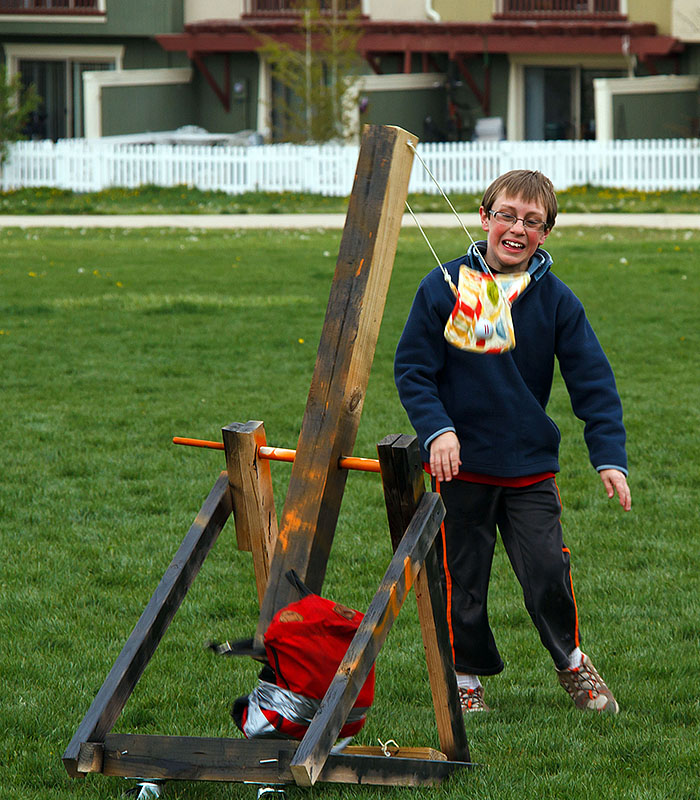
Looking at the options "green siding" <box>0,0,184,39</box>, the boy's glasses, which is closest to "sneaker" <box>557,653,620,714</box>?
the boy's glasses

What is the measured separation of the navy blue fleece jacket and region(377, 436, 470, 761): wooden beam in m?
0.43

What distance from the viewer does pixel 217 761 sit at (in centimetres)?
282

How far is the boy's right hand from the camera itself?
124 inches

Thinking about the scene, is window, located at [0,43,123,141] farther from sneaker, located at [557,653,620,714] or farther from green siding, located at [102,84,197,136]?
sneaker, located at [557,653,620,714]

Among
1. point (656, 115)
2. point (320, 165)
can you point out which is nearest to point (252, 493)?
point (320, 165)

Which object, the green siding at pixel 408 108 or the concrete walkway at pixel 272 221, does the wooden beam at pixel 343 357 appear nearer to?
the concrete walkway at pixel 272 221

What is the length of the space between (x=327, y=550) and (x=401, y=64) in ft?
85.4

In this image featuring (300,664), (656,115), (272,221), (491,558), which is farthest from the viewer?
(656,115)

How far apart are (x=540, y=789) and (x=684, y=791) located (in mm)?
359

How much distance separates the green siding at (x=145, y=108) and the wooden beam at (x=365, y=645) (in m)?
25.9

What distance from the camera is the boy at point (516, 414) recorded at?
331 centimetres

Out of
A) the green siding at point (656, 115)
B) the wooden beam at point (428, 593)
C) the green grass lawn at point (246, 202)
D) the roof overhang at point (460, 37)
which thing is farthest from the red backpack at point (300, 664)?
the roof overhang at point (460, 37)

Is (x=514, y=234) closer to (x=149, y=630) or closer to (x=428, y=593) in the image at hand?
(x=428, y=593)

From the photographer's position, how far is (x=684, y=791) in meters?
3.05
